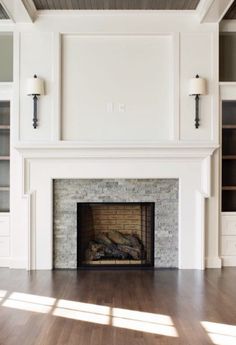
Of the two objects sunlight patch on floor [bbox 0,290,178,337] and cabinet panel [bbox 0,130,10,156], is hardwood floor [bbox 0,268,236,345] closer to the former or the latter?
sunlight patch on floor [bbox 0,290,178,337]

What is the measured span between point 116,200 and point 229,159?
1.43 m

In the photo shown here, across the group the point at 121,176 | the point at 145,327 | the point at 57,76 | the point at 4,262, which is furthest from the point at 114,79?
the point at 145,327

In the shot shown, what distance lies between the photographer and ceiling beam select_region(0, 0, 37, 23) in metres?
4.07

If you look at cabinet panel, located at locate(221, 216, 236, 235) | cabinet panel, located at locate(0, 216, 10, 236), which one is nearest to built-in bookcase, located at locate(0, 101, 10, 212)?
cabinet panel, located at locate(0, 216, 10, 236)

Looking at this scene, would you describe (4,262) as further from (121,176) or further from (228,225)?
(228,225)

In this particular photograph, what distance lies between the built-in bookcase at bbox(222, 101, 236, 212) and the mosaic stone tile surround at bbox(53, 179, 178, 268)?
2.08 feet

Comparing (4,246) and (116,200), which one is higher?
(116,200)

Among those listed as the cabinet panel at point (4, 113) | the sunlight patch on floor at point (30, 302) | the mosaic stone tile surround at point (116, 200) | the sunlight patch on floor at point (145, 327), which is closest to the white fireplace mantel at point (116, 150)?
the mosaic stone tile surround at point (116, 200)

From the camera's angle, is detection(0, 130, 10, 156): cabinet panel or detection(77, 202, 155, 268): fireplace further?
detection(0, 130, 10, 156): cabinet panel

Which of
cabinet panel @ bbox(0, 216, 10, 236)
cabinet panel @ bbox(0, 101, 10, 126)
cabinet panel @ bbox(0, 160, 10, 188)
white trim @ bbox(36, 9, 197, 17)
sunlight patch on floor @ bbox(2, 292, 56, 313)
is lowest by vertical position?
sunlight patch on floor @ bbox(2, 292, 56, 313)

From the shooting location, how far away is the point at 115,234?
4.96m

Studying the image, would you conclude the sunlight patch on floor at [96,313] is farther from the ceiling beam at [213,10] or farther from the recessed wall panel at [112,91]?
the ceiling beam at [213,10]

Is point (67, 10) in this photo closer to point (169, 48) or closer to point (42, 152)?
point (169, 48)

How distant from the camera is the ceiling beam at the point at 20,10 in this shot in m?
4.07
